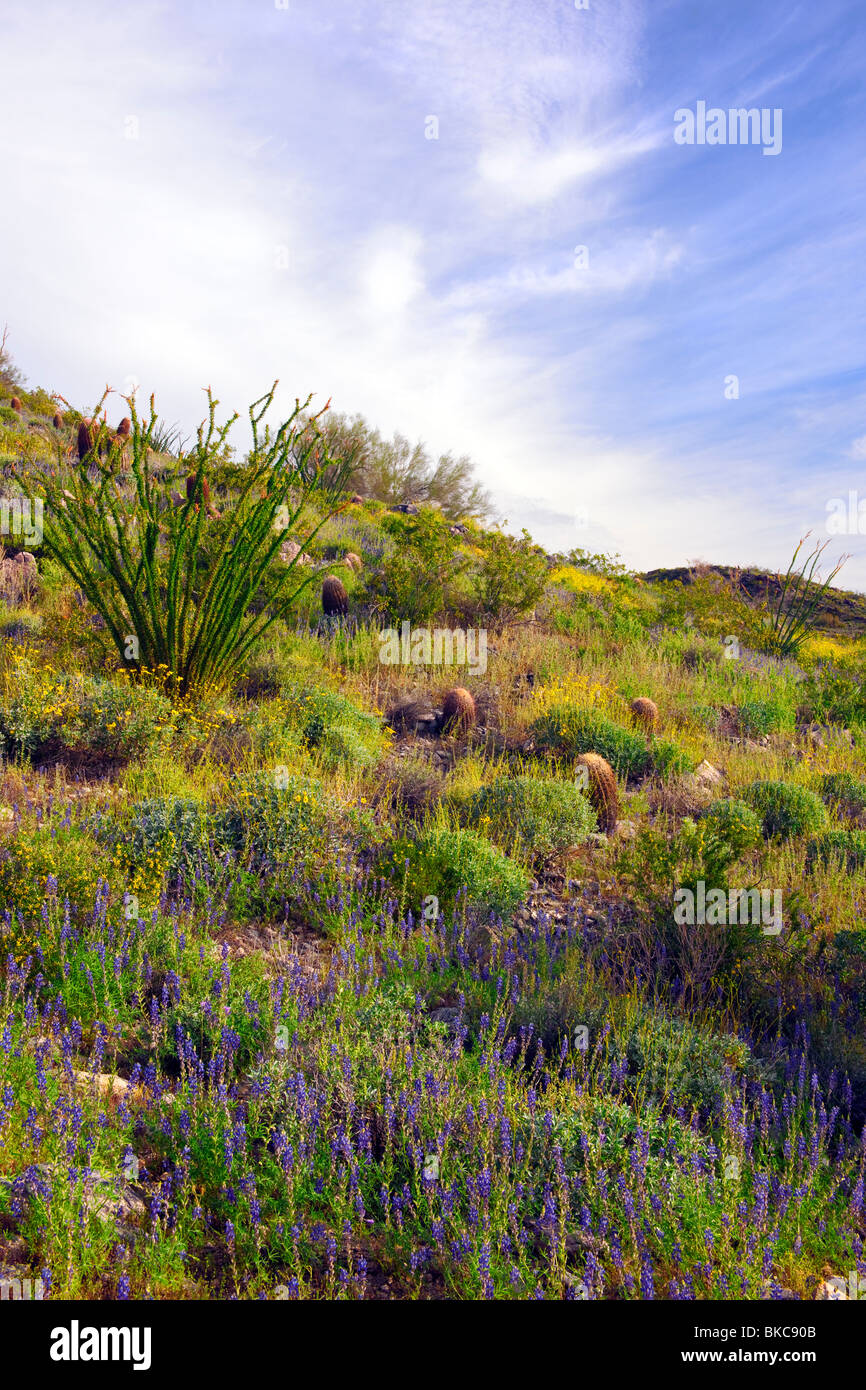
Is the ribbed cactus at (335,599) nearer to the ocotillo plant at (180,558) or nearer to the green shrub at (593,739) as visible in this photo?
the ocotillo plant at (180,558)

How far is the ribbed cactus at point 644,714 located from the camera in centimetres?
856

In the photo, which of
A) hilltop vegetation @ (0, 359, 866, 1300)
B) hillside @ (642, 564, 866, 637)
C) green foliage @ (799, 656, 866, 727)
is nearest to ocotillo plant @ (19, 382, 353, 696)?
hilltop vegetation @ (0, 359, 866, 1300)

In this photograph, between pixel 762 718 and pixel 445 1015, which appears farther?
pixel 762 718

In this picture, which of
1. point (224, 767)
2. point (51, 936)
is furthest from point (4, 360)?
point (51, 936)

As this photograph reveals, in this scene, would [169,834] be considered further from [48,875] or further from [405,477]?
[405,477]

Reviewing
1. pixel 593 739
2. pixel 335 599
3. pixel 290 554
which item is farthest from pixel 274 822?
pixel 290 554

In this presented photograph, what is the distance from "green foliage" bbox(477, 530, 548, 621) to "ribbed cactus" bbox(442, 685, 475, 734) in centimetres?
383

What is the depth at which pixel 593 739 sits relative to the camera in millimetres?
7516

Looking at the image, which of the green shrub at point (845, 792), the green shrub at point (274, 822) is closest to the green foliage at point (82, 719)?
the green shrub at point (274, 822)

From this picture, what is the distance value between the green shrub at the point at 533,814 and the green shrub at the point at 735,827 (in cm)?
97

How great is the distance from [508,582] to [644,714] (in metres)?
3.66
